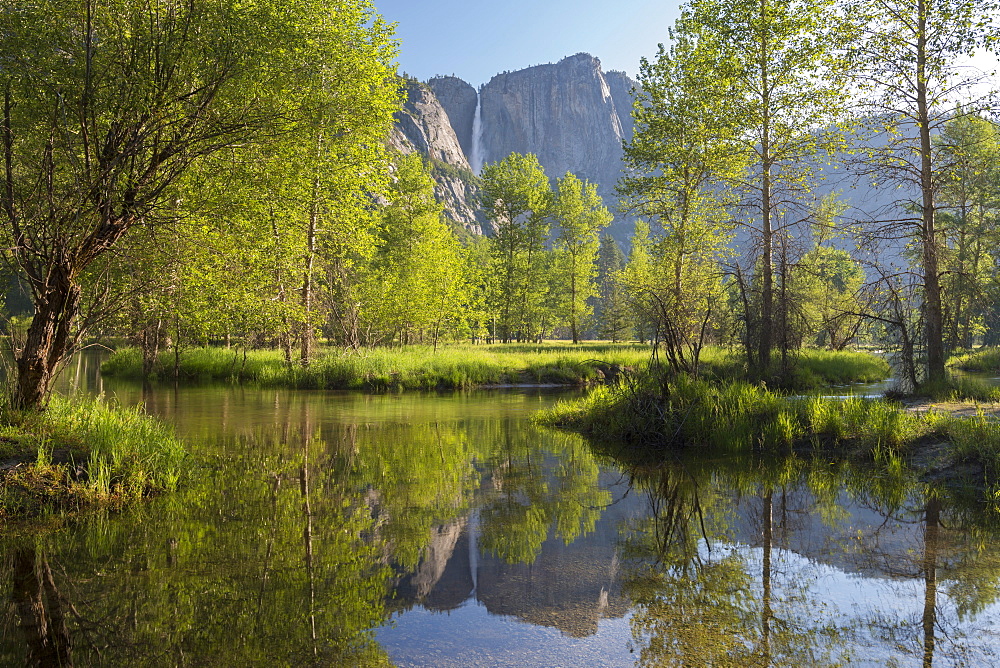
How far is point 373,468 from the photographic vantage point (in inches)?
383

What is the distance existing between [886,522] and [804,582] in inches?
91.2

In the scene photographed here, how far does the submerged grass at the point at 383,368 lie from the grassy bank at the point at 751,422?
9918mm

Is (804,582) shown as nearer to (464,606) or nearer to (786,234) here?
(464,606)

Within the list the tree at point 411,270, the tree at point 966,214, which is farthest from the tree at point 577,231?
the tree at point 966,214

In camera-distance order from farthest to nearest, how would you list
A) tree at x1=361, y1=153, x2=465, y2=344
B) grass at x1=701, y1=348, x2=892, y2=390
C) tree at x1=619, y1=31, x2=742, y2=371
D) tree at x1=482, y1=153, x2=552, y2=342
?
1. tree at x1=482, y1=153, x2=552, y2=342
2. tree at x1=361, y1=153, x2=465, y2=344
3. tree at x1=619, y1=31, x2=742, y2=371
4. grass at x1=701, y1=348, x2=892, y2=390

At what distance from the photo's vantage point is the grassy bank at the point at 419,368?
77.5ft

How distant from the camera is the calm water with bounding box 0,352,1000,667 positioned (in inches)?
163

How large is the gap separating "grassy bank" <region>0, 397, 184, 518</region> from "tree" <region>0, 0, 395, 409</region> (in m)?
0.65

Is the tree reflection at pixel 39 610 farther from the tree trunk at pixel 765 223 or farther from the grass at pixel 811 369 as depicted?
the tree trunk at pixel 765 223

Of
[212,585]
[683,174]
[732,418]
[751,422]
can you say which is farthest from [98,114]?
[683,174]

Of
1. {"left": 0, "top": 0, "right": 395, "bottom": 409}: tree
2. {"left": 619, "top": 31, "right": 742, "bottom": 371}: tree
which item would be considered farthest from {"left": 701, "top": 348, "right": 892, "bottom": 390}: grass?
{"left": 0, "top": 0, "right": 395, "bottom": 409}: tree

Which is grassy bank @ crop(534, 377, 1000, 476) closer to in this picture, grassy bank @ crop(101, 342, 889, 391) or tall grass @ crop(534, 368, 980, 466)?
tall grass @ crop(534, 368, 980, 466)

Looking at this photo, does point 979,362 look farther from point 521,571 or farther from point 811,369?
point 521,571

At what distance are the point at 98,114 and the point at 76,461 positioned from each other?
478cm
